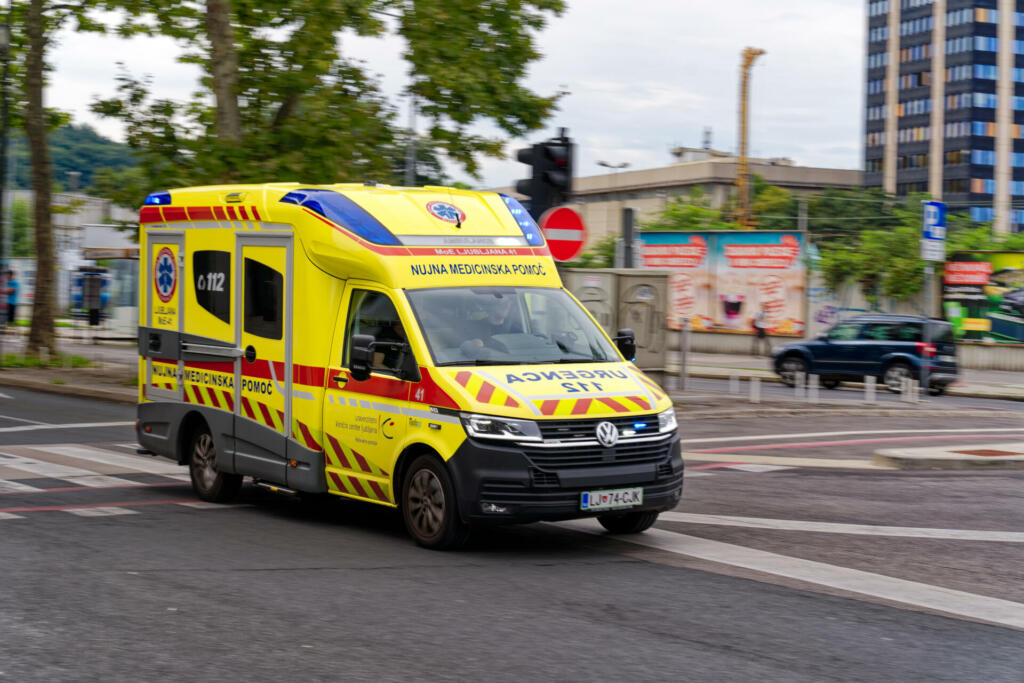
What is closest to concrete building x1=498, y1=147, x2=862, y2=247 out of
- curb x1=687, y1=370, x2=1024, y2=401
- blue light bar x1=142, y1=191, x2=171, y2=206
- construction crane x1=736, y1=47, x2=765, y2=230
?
construction crane x1=736, y1=47, x2=765, y2=230

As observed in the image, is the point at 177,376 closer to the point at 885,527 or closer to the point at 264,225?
the point at 264,225

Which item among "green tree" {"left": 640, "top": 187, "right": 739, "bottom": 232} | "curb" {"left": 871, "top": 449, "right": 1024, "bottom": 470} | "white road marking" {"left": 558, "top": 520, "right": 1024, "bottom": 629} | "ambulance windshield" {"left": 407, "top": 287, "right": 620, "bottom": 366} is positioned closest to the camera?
"white road marking" {"left": 558, "top": 520, "right": 1024, "bottom": 629}

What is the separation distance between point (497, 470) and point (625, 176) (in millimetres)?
99137

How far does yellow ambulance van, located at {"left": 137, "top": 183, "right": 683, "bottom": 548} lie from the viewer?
8633 millimetres

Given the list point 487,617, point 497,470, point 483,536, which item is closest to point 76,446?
point 483,536

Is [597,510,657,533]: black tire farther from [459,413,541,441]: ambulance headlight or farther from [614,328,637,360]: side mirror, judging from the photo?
[459,413,541,441]: ambulance headlight

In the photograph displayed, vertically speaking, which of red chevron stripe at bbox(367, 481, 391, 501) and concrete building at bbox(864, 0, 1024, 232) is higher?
concrete building at bbox(864, 0, 1024, 232)

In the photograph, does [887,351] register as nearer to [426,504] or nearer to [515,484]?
[426,504]

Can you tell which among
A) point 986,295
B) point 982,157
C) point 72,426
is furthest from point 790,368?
point 982,157

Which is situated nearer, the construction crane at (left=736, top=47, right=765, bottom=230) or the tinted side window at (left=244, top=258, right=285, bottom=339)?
the tinted side window at (left=244, top=258, right=285, bottom=339)

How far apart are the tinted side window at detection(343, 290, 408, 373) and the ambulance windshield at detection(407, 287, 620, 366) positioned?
20cm

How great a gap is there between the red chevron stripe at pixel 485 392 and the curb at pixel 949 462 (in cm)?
764

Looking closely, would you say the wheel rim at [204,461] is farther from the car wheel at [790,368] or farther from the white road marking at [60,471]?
the car wheel at [790,368]

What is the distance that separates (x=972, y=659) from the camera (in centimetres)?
637
